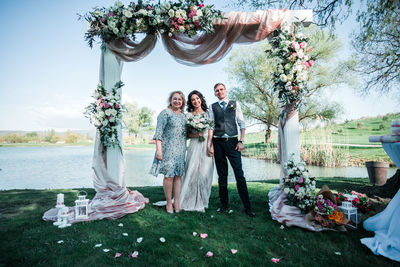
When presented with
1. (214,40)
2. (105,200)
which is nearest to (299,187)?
(214,40)

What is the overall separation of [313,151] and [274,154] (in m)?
2.52

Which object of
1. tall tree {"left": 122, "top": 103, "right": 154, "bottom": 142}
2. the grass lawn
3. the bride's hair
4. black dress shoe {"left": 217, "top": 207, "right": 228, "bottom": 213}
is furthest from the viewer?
tall tree {"left": 122, "top": 103, "right": 154, "bottom": 142}

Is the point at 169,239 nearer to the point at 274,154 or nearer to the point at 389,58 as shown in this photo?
the point at 389,58

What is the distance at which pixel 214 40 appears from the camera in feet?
13.3

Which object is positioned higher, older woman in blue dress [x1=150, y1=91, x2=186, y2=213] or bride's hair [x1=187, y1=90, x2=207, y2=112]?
bride's hair [x1=187, y1=90, x2=207, y2=112]

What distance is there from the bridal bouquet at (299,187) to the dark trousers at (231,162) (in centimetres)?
66

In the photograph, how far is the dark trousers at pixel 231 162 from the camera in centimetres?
365

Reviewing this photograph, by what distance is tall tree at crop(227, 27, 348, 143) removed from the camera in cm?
1542

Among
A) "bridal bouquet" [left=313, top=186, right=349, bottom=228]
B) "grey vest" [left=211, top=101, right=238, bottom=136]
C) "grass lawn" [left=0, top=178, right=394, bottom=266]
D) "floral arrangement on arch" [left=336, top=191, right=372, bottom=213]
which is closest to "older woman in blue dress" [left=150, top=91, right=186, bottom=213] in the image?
"grass lawn" [left=0, top=178, right=394, bottom=266]

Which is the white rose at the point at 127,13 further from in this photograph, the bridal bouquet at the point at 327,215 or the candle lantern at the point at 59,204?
the bridal bouquet at the point at 327,215

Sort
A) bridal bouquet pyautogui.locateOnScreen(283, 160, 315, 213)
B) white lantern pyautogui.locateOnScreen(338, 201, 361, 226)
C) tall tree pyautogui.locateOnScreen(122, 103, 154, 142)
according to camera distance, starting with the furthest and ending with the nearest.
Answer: tall tree pyautogui.locateOnScreen(122, 103, 154, 142) → bridal bouquet pyautogui.locateOnScreen(283, 160, 315, 213) → white lantern pyautogui.locateOnScreen(338, 201, 361, 226)

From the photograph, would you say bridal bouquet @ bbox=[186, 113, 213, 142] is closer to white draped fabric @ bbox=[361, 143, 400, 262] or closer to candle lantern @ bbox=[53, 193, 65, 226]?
candle lantern @ bbox=[53, 193, 65, 226]

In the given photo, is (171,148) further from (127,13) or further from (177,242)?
(127,13)

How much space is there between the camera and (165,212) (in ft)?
12.2
